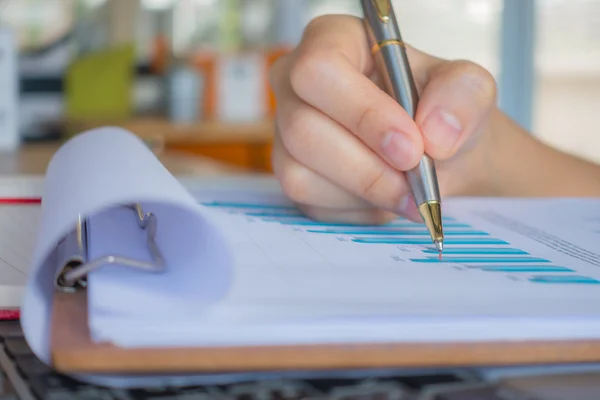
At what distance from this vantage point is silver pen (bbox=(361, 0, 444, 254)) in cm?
46

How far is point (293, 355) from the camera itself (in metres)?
0.27

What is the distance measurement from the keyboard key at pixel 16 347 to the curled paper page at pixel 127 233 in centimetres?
2

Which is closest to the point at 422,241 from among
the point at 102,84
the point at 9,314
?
the point at 9,314

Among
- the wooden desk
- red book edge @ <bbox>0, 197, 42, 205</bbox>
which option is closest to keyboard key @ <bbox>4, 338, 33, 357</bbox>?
red book edge @ <bbox>0, 197, 42, 205</bbox>

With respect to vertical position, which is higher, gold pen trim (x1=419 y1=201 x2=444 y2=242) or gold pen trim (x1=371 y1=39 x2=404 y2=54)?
gold pen trim (x1=371 y1=39 x2=404 y2=54)

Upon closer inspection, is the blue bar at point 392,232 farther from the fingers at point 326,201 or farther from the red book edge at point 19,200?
the red book edge at point 19,200

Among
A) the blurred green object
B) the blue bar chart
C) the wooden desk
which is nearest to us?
the blue bar chart

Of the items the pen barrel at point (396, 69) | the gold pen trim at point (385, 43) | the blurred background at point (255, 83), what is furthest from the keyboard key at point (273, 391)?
the blurred background at point (255, 83)

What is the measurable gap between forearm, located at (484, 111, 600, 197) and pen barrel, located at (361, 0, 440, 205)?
6.7 inches

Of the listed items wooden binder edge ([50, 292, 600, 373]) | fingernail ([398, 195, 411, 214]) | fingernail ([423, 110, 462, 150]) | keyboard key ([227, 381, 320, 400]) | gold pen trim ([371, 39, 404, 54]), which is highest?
gold pen trim ([371, 39, 404, 54])

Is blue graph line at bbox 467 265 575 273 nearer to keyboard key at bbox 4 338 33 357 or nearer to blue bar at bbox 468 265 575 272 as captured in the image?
blue bar at bbox 468 265 575 272

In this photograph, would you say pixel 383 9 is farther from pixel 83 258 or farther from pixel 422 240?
pixel 83 258

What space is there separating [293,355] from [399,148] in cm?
23

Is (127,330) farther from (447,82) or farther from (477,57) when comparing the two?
(477,57)
